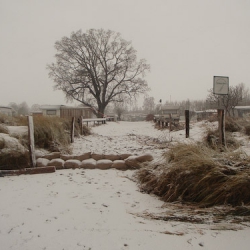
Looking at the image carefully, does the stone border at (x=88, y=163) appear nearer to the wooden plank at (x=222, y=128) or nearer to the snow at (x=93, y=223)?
the snow at (x=93, y=223)

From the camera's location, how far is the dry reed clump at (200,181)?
2145 millimetres

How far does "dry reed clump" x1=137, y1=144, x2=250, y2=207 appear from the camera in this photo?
2145 mm

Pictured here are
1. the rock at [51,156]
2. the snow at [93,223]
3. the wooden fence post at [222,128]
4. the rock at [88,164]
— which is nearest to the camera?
the snow at [93,223]

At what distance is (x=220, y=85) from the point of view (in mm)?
4957

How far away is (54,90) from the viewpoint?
2456 centimetres

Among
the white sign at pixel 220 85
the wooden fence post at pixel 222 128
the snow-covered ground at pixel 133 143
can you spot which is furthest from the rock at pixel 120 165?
the white sign at pixel 220 85

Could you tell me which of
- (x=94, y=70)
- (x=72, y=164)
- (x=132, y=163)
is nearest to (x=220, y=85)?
(x=132, y=163)

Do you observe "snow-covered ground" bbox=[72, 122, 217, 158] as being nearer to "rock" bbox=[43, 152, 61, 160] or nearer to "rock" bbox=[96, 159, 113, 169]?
"rock" bbox=[43, 152, 61, 160]

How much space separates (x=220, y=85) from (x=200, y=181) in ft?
11.3

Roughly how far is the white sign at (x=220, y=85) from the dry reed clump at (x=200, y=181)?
261 centimetres

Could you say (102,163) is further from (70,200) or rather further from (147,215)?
(147,215)

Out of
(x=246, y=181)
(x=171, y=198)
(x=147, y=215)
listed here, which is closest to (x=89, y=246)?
(x=147, y=215)

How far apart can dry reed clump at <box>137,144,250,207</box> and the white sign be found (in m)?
2.61

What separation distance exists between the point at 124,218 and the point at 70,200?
80 centimetres
